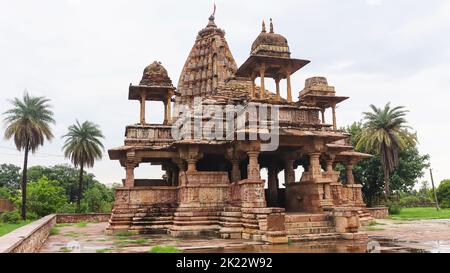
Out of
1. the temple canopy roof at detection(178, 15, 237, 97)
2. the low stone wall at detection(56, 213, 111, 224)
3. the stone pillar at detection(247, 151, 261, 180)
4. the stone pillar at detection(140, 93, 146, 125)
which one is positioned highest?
the temple canopy roof at detection(178, 15, 237, 97)

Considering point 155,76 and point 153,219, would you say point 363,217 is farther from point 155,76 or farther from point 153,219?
point 155,76

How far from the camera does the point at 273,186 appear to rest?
19906 millimetres

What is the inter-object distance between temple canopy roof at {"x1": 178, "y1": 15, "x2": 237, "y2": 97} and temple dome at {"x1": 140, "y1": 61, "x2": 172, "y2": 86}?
19.1ft

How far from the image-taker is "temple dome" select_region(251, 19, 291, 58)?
16.5 meters

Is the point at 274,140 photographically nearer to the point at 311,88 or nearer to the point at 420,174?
the point at 311,88

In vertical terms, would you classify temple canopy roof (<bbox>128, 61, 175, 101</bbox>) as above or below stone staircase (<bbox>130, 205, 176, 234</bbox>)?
above

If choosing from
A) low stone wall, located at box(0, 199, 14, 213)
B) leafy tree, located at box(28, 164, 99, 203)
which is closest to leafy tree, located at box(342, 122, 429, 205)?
low stone wall, located at box(0, 199, 14, 213)

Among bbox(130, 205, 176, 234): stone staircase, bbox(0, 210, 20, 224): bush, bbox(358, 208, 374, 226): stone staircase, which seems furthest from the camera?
bbox(0, 210, 20, 224): bush

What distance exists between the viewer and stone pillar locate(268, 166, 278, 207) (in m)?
19.1

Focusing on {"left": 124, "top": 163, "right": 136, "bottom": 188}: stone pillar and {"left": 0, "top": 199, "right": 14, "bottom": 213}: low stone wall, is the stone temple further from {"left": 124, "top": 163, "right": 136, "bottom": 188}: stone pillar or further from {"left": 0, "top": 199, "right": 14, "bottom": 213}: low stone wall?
{"left": 0, "top": 199, "right": 14, "bottom": 213}: low stone wall

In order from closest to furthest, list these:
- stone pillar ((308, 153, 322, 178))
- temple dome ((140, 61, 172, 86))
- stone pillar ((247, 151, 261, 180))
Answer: stone pillar ((247, 151, 261, 180)), stone pillar ((308, 153, 322, 178)), temple dome ((140, 61, 172, 86))

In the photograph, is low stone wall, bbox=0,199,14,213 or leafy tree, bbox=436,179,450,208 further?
leafy tree, bbox=436,179,450,208

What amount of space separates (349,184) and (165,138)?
37.7 feet

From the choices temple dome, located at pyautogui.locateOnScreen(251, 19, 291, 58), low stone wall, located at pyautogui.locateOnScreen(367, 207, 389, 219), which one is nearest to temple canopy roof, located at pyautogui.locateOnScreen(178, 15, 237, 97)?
temple dome, located at pyautogui.locateOnScreen(251, 19, 291, 58)
